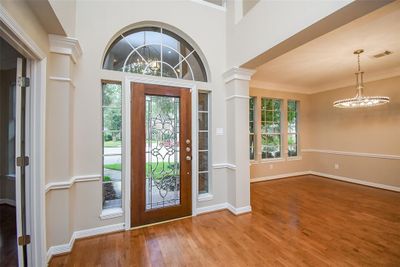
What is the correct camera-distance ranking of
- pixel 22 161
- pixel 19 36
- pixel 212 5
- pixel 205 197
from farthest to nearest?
pixel 212 5, pixel 205 197, pixel 22 161, pixel 19 36

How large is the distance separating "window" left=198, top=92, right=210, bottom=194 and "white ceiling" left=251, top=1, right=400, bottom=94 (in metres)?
1.78

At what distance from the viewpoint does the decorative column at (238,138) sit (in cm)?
314

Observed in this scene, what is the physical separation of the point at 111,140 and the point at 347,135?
5.94 meters

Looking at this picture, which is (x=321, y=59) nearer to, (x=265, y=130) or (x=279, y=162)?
(x=265, y=130)

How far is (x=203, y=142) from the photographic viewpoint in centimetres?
331

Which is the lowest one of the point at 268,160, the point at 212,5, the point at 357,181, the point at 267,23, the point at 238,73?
the point at 357,181

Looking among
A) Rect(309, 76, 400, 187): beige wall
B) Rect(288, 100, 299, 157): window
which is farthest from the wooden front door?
Rect(309, 76, 400, 187): beige wall

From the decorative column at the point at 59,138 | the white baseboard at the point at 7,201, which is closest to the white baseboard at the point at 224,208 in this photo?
the decorative column at the point at 59,138

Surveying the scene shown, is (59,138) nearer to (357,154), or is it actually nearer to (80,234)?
(80,234)

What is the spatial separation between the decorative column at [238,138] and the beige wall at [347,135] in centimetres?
208

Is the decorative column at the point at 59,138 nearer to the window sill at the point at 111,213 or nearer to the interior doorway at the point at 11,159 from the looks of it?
the interior doorway at the point at 11,159

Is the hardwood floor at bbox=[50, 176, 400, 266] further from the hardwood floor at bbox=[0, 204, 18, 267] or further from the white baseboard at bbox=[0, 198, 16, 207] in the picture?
the white baseboard at bbox=[0, 198, 16, 207]

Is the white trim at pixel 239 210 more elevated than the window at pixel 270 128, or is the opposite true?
the window at pixel 270 128

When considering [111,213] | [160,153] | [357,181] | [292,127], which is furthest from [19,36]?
[357,181]
